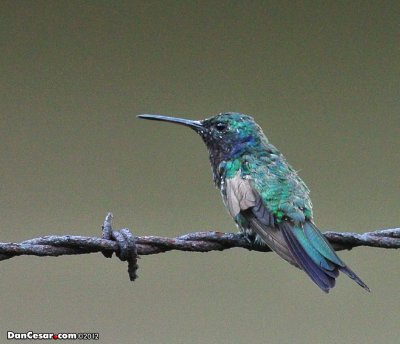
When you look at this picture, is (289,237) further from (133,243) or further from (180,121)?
(180,121)

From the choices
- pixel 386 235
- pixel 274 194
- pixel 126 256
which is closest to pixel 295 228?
pixel 274 194

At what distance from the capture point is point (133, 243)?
214 cm

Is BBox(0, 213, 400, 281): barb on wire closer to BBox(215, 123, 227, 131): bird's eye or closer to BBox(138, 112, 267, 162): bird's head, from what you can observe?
BBox(138, 112, 267, 162): bird's head

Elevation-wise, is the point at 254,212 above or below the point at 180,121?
below

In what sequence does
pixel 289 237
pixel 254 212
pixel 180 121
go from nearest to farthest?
pixel 289 237 → pixel 254 212 → pixel 180 121

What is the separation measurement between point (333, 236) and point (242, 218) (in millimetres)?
516

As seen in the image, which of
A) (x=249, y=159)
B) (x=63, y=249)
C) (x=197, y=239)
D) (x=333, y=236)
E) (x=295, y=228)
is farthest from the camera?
(x=249, y=159)

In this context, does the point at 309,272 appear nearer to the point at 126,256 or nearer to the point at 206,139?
the point at 126,256

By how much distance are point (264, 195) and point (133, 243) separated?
867mm

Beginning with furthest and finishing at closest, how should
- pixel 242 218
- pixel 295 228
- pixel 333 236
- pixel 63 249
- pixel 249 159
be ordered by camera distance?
pixel 249 159
pixel 242 218
pixel 295 228
pixel 333 236
pixel 63 249

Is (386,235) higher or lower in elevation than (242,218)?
lower

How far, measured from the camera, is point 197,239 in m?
2.30

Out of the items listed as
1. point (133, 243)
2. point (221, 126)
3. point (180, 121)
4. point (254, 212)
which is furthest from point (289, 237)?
point (180, 121)

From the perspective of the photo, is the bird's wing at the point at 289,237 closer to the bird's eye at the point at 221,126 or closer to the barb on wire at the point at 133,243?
the barb on wire at the point at 133,243
